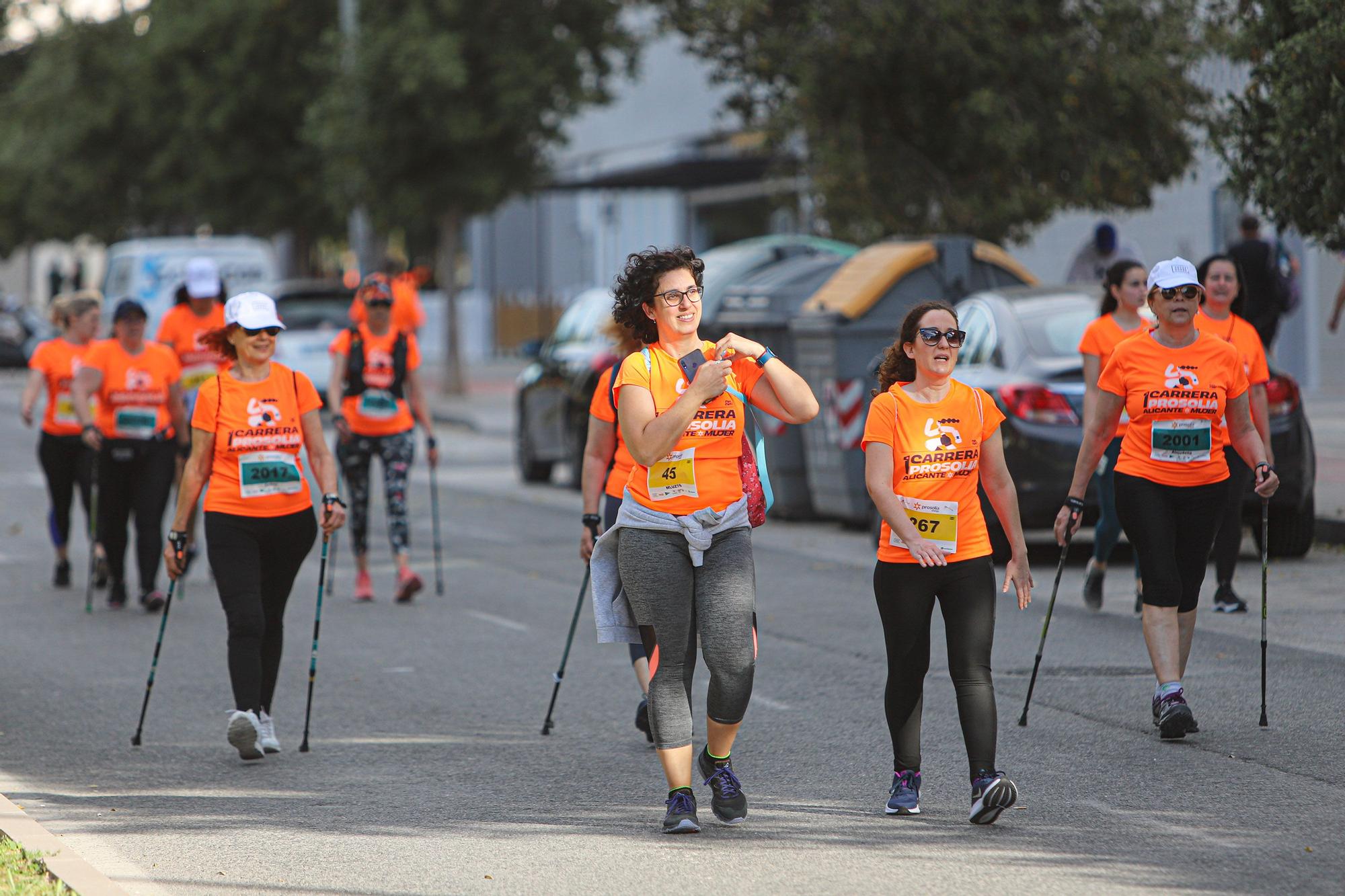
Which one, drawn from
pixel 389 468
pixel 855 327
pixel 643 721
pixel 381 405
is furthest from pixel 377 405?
pixel 643 721

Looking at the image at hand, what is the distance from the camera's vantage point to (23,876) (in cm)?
542

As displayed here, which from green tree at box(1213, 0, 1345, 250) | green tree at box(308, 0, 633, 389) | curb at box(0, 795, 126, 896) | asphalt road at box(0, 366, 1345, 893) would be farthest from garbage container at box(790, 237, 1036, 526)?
green tree at box(308, 0, 633, 389)

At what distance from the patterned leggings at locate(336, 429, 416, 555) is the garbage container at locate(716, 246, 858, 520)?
3.59m

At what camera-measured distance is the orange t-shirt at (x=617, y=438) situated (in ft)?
22.5

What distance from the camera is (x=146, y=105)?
38.4m

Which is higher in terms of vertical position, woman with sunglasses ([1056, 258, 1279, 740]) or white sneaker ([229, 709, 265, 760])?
woman with sunglasses ([1056, 258, 1279, 740])

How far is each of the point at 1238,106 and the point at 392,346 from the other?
5317 mm

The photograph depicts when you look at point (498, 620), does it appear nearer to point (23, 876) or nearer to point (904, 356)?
point (904, 356)

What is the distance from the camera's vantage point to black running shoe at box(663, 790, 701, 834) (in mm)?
5949

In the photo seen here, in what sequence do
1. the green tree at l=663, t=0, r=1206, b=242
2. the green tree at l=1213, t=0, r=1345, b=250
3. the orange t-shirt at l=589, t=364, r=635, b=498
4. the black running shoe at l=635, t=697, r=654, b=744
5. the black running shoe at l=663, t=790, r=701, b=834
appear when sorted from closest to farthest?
1. the black running shoe at l=663, t=790, r=701, b=834
2. the orange t-shirt at l=589, t=364, r=635, b=498
3. the black running shoe at l=635, t=697, r=654, b=744
4. the green tree at l=1213, t=0, r=1345, b=250
5. the green tree at l=663, t=0, r=1206, b=242

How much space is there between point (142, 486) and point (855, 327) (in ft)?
16.9

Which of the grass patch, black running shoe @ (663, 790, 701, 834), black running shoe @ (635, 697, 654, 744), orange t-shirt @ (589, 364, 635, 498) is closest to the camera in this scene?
the grass patch

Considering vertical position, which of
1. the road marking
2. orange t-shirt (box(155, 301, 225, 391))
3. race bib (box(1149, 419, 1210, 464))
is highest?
orange t-shirt (box(155, 301, 225, 391))

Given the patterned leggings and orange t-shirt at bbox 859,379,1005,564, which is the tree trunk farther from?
orange t-shirt at bbox 859,379,1005,564
